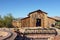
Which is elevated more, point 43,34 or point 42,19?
point 42,19

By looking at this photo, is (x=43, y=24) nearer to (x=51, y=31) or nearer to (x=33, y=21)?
(x=33, y=21)

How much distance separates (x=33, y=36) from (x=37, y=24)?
9.58 metres

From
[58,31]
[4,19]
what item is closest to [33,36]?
[58,31]

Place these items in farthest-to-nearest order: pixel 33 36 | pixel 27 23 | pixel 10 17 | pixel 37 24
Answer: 1. pixel 10 17
2. pixel 37 24
3. pixel 27 23
4. pixel 33 36

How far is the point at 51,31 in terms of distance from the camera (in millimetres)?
20844

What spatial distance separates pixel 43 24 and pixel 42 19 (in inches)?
32.7

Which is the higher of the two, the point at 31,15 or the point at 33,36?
the point at 31,15

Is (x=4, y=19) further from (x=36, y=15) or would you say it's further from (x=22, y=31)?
(x=22, y=31)

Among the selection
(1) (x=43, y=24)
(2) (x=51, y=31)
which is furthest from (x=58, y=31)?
(1) (x=43, y=24)

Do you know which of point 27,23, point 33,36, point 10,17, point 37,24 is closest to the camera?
point 33,36

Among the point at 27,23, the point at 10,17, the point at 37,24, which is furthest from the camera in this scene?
the point at 10,17

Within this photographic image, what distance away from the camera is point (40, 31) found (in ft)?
68.0

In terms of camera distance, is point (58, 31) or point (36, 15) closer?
point (58, 31)

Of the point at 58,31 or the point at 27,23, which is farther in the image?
the point at 27,23
